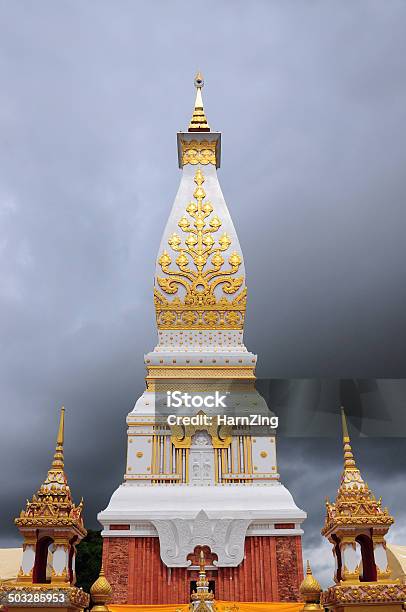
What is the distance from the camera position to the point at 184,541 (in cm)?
1348

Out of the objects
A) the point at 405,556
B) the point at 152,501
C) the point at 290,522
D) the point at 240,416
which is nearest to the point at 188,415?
the point at 240,416

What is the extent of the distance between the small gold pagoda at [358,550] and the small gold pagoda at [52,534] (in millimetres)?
4107

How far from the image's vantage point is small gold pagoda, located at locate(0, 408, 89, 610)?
10.0 m

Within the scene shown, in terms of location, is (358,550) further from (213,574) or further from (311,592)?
(213,574)

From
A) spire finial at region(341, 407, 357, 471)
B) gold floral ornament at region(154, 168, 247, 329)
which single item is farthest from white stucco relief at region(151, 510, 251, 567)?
gold floral ornament at region(154, 168, 247, 329)

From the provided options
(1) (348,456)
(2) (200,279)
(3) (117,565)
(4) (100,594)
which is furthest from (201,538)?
(2) (200,279)

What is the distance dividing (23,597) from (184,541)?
4.91 m

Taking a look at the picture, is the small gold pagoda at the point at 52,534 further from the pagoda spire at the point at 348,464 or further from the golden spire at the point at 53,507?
the pagoda spire at the point at 348,464

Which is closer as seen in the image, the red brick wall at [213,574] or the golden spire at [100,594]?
the golden spire at [100,594]

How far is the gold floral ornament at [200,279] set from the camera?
17.6 m

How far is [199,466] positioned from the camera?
49.6 feet

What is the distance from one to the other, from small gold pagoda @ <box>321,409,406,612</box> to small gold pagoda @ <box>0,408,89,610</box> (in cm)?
411

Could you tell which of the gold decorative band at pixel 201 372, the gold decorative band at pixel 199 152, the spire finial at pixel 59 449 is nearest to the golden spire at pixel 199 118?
the gold decorative band at pixel 199 152

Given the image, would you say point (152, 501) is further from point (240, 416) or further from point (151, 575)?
point (240, 416)
